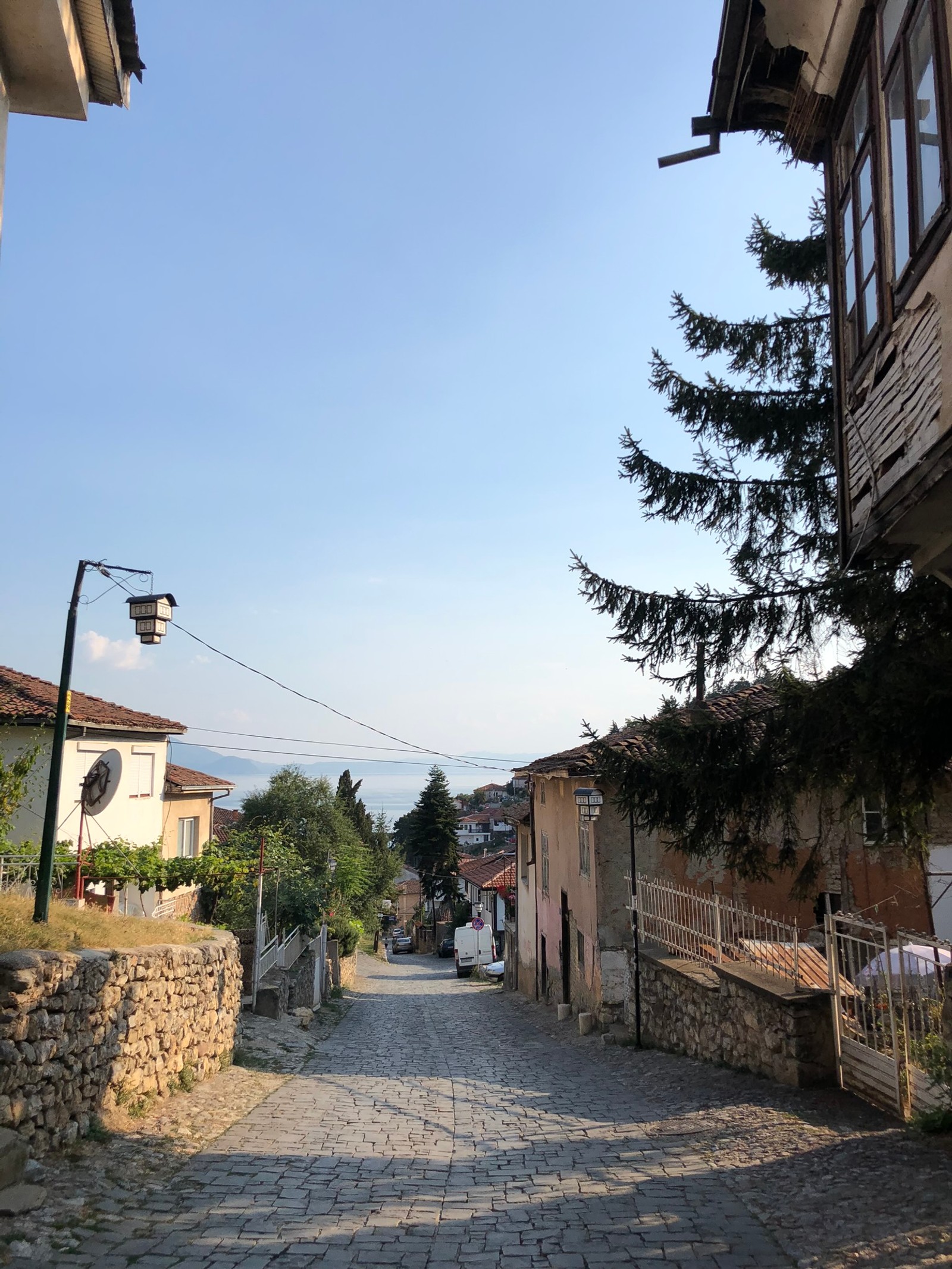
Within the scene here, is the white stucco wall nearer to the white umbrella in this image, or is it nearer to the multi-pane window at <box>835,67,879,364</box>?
the white umbrella

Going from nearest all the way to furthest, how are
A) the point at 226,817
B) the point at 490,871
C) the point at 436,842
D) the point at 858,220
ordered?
the point at 858,220 → the point at 490,871 → the point at 226,817 → the point at 436,842

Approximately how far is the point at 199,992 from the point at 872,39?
→ 11.2 meters

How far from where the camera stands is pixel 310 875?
37062 mm

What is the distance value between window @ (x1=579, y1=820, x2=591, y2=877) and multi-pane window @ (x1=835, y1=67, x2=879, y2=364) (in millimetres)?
11578

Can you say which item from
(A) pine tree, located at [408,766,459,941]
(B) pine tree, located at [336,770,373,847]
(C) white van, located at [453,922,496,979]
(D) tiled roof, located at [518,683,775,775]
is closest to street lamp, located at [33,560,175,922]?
(D) tiled roof, located at [518,683,775,775]

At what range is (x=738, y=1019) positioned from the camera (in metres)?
9.93

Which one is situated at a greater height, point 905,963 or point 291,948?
point 905,963

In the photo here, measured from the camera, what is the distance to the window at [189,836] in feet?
90.1

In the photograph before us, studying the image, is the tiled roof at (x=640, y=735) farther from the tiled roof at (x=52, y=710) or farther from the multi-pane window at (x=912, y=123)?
the tiled roof at (x=52, y=710)

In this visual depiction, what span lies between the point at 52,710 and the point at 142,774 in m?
4.88

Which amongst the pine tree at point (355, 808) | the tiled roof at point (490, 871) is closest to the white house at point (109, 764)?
the tiled roof at point (490, 871)

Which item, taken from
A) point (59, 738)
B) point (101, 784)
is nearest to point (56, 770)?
point (59, 738)

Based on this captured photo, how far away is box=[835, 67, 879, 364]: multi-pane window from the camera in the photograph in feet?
20.0

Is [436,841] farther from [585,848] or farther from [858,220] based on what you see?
[858,220]
